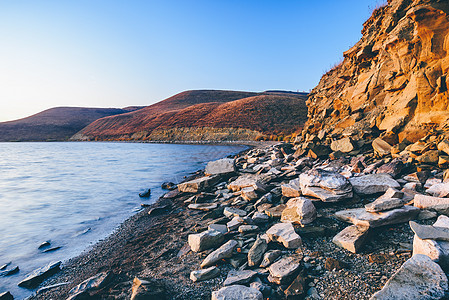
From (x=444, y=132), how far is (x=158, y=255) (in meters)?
7.33

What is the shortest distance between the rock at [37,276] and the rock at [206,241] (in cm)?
272

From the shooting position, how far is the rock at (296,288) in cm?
241

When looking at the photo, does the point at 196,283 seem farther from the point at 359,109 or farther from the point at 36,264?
the point at 359,109

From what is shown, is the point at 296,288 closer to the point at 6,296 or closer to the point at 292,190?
the point at 292,190

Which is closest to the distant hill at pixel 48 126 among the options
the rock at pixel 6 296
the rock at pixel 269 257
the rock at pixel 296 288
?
the rock at pixel 6 296

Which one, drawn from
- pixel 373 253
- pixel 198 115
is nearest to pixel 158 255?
pixel 373 253

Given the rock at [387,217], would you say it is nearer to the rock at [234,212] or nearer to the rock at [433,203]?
the rock at [433,203]

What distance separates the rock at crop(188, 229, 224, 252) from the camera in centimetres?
362

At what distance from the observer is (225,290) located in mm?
2430

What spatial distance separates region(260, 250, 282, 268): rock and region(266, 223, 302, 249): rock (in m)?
0.21

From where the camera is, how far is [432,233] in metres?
2.44

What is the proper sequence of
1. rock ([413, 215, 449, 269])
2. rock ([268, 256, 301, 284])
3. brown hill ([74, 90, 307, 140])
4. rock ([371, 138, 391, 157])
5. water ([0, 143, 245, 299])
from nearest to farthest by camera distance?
1. rock ([413, 215, 449, 269])
2. rock ([268, 256, 301, 284])
3. water ([0, 143, 245, 299])
4. rock ([371, 138, 391, 157])
5. brown hill ([74, 90, 307, 140])

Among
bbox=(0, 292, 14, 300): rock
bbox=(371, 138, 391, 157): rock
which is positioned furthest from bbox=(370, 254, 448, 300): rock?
bbox=(371, 138, 391, 157): rock

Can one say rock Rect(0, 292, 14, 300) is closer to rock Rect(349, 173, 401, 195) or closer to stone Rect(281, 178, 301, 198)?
stone Rect(281, 178, 301, 198)
